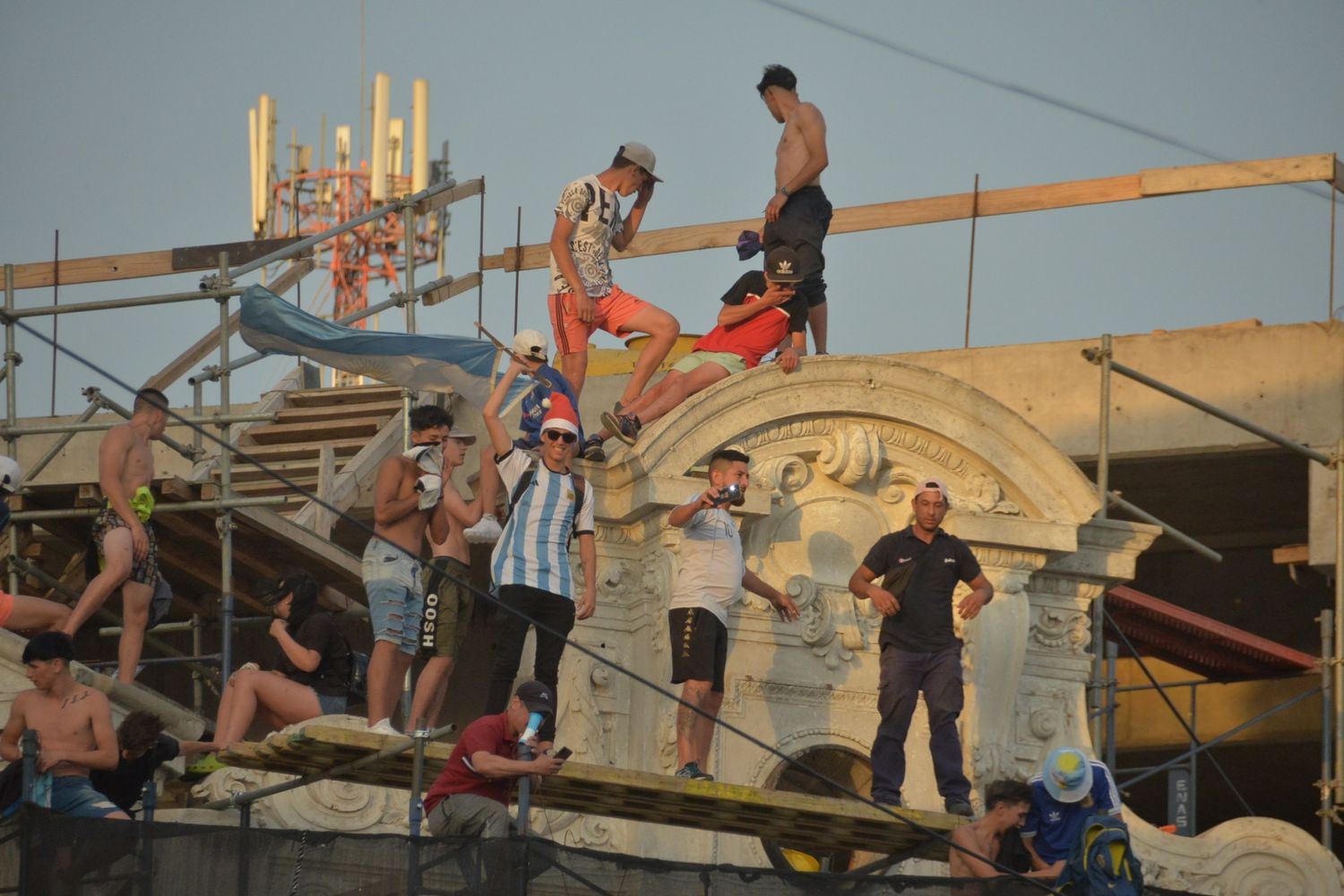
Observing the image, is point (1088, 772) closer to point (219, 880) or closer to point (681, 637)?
point (681, 637)

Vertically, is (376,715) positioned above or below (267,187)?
below

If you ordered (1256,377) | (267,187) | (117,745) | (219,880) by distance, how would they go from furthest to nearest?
(267,187), (1256,377), (117,745), (219,880)

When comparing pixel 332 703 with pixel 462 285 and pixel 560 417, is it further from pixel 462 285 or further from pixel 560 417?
pixel 462 285

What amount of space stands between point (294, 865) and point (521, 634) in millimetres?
2261

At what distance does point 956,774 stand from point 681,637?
5.62 ft

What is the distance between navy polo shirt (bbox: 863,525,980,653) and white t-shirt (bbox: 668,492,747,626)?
2.62ft

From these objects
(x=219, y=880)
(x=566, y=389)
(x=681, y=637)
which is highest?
(x=566, y=389)

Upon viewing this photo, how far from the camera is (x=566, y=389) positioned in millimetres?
15297

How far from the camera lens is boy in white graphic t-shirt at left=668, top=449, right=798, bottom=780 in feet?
48.2

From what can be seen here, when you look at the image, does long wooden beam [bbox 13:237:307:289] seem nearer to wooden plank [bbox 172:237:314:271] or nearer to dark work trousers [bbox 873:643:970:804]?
wooden plank [bbox 172:237:314:271]

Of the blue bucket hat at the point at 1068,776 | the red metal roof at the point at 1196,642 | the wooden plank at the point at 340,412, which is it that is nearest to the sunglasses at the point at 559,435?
the blue bucket hat at the point at 1068,776

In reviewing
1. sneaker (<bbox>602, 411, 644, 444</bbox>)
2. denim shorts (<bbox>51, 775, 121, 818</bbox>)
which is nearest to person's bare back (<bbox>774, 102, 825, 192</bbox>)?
sneaker (<bbox>602, 411, 644, 444</bbox>)

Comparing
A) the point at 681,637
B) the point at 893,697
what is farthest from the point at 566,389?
the point at 893,697

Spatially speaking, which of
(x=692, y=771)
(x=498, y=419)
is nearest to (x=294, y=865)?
(x=692, y=771)
